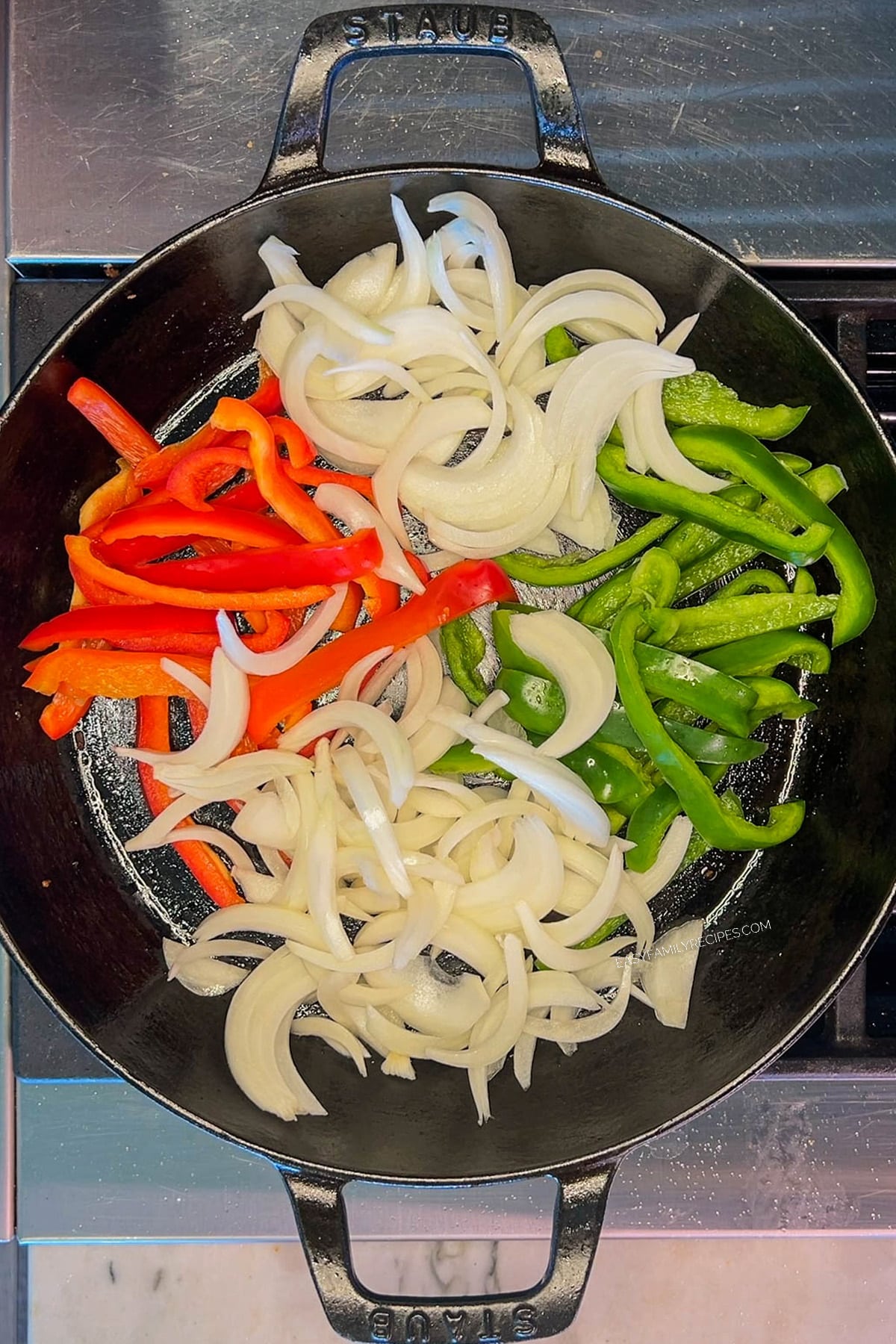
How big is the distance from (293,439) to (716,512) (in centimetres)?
51

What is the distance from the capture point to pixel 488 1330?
Answer: 43.8 inches

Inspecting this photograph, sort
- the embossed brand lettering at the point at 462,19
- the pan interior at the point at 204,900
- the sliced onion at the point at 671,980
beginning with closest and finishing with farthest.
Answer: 1. the embossed brand lettering at the point at 462,19
2. the pan interior at the point at 204,900
3. the sliced onion at the point at 671,980

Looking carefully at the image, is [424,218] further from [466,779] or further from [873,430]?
[466,779]

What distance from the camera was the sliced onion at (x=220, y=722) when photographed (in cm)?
119

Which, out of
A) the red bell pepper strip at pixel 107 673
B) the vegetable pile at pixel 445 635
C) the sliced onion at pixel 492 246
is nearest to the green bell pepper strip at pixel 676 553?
the vegetable pile at pixel 445 635

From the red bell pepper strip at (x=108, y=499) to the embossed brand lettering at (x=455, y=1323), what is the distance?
1010 millimetres

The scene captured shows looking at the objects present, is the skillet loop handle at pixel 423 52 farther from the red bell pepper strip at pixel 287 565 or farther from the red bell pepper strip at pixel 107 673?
the red bell pepper strip at pixel 107 673

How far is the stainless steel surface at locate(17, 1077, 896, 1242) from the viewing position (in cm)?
133

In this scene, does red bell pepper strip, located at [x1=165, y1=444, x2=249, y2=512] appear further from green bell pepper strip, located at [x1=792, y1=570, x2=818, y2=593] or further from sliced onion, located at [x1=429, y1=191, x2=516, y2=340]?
green bell pepper strip, located at [x1=792, y1=570, x2=818, y2=593]

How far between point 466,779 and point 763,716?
0.39 metres

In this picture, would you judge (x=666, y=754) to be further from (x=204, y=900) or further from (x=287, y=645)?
(x=204, y=900)

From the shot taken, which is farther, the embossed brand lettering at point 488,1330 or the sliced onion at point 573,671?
the sliced onion at point 573,671

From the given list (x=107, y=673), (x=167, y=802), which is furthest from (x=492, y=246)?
(x=167, y=802)

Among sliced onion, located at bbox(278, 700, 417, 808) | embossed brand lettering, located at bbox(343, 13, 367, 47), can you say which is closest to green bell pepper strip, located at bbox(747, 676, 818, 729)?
sliced onion, located at bbox(278, 700, 417, 808)
